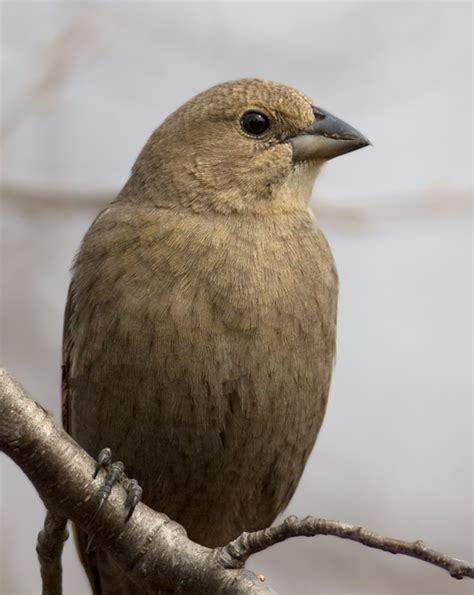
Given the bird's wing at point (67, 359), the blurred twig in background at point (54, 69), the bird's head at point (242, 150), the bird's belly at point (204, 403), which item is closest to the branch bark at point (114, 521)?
the bird's belly at point (204, 403)

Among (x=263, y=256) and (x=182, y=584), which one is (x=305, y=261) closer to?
(x=263, y=256)

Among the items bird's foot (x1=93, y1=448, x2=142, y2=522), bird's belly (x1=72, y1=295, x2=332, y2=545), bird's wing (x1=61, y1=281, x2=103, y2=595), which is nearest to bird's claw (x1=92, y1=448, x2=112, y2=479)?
bird's foot (x1=93, y1=448, x2=142, y2=522)

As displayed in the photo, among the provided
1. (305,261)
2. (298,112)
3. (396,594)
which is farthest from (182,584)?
(396,594)

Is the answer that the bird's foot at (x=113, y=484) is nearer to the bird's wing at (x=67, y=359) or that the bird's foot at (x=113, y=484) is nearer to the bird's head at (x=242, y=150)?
the bird's wing at (x=67, y=359)

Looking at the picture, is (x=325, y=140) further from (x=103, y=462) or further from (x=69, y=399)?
(x=103, y=462)

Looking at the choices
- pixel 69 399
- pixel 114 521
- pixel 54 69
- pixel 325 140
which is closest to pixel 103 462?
pixel 114 521

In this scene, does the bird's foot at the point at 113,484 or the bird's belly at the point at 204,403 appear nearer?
the bird's foot at the point at 113,484
